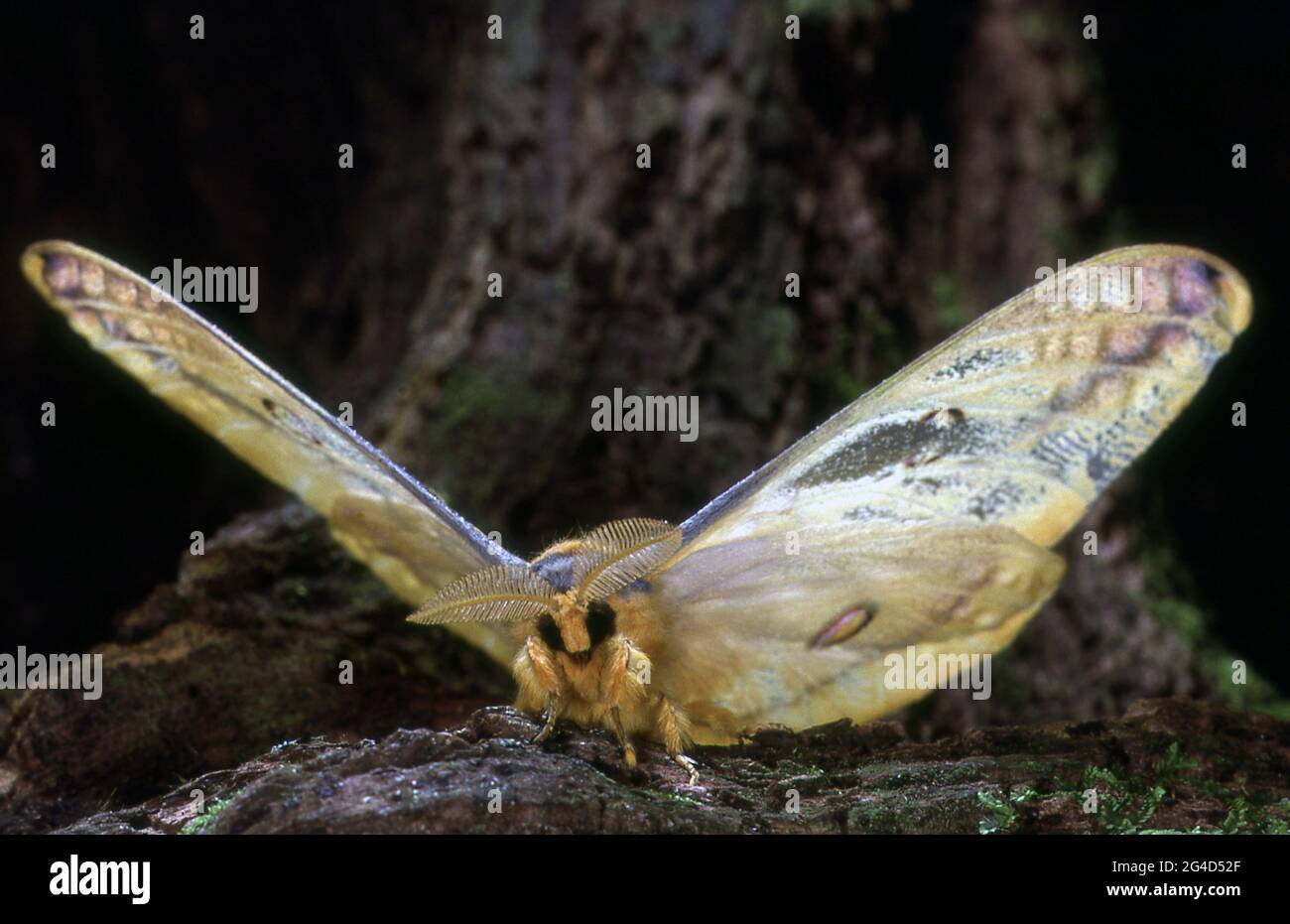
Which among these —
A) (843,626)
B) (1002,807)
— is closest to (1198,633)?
(843,626)

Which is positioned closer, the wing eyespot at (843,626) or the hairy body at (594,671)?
the hairy body at (594,671)

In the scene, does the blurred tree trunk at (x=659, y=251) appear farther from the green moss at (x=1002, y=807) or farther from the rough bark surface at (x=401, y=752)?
the green moss at (x=1002, y=807)

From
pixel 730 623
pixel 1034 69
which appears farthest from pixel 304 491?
pixel 1034 69

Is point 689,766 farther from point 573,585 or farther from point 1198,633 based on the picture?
point 1198,633

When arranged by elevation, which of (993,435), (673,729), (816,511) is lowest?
(673,729)

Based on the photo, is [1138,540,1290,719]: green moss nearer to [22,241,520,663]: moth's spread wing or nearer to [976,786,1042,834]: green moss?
[976,786,1042,834]: green moss

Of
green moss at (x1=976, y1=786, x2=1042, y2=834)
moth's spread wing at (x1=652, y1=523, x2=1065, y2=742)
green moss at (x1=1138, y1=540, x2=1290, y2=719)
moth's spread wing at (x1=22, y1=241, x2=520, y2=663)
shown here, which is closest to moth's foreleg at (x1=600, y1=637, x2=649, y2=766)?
moth's spread wing at (x1=652, y1=523, x2=1065, y2=742)

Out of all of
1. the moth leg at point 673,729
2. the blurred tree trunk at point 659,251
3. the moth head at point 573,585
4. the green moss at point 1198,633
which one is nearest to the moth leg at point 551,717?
the moth head at point 573,585

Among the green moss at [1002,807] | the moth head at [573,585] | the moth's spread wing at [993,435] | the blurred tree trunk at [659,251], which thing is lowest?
the green moss at [1002,807]
